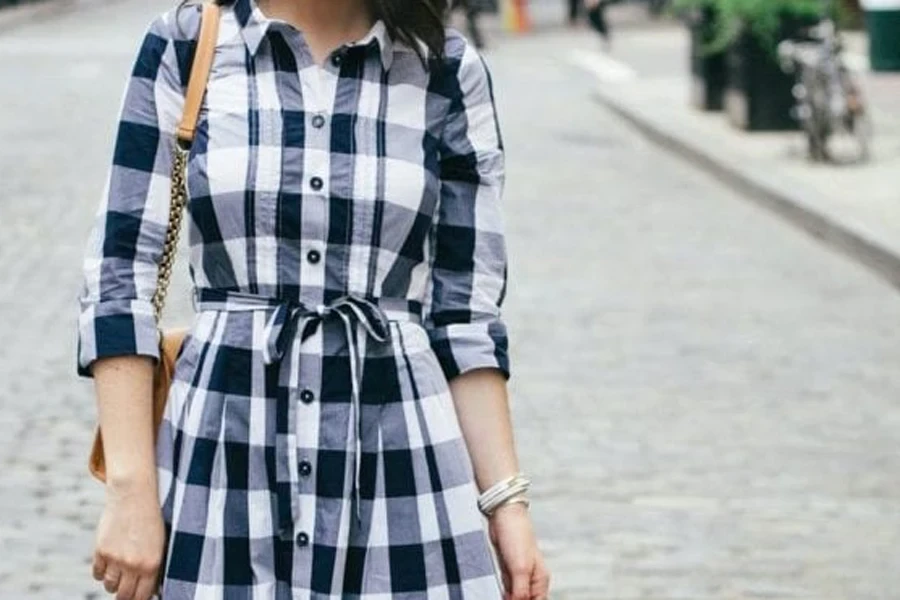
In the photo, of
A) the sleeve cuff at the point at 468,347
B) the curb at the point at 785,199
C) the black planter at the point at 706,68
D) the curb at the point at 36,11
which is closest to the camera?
the sleeve cuff at the point at 468,347

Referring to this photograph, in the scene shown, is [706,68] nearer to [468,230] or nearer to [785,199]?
[785,199]

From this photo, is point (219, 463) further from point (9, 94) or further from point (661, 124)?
point (9, 94)

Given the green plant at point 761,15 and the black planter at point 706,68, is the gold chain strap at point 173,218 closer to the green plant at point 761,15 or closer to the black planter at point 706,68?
the green plant at point 761,15

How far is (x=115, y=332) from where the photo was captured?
2943mm

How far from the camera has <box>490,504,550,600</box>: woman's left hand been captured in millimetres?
3061

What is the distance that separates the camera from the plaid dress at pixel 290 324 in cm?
292

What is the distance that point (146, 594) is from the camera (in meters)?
2.93

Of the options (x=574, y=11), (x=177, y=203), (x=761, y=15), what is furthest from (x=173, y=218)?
(x=574, y=11)

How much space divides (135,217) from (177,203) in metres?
0.05

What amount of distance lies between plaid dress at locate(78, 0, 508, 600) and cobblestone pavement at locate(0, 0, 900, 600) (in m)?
3.53

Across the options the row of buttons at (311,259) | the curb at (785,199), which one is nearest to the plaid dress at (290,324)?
the row of buttons at (311,259)

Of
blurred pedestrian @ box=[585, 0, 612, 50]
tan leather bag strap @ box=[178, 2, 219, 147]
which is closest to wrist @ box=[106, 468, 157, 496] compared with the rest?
tan leather bag strap @ box=[178, 2, 219, 147]

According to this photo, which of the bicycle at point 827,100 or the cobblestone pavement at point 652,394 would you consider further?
the bicycle at point 827,100

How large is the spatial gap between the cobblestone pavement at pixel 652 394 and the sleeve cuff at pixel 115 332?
11.6 feet
